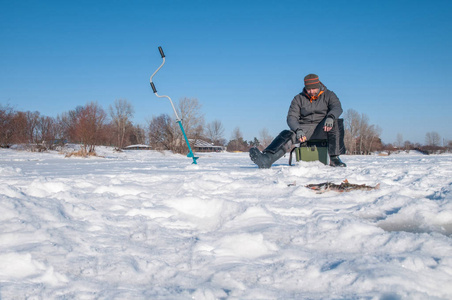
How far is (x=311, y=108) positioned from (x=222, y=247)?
3775 millimetres

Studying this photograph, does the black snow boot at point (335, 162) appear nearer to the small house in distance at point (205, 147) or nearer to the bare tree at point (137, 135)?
the small house in distance at point (205, 147)

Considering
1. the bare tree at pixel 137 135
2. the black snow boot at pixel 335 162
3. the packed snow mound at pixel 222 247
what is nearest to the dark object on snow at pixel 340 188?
the packed snow mound at pixel 222 247

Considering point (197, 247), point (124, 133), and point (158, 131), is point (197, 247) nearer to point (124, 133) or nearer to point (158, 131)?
point (158, 131)

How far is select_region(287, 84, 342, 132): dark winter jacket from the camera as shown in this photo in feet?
15.7

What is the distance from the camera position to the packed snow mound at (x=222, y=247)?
1.01m

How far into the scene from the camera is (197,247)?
141 cm

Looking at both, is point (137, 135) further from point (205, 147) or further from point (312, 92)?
point (312, 92)

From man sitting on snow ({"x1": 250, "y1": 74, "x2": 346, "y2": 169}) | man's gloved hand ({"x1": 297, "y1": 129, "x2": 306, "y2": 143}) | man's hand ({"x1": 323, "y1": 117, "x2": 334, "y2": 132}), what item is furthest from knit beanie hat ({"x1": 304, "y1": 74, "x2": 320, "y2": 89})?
man's gloved hand ({"x1": 297, "y1": 129, "x2": 306, "y2": 143})

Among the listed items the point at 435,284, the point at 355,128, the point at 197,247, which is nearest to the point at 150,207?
the point at 197,247

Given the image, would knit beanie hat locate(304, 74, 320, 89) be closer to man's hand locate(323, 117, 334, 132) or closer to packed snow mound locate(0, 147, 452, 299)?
man's hand locate(323, 117, 334, 132)

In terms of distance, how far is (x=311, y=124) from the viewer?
488cm

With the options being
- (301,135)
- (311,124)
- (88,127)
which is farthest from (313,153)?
(88,127)

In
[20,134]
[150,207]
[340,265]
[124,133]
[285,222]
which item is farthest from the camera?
[124,133]

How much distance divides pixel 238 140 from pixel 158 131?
44.1 metres
